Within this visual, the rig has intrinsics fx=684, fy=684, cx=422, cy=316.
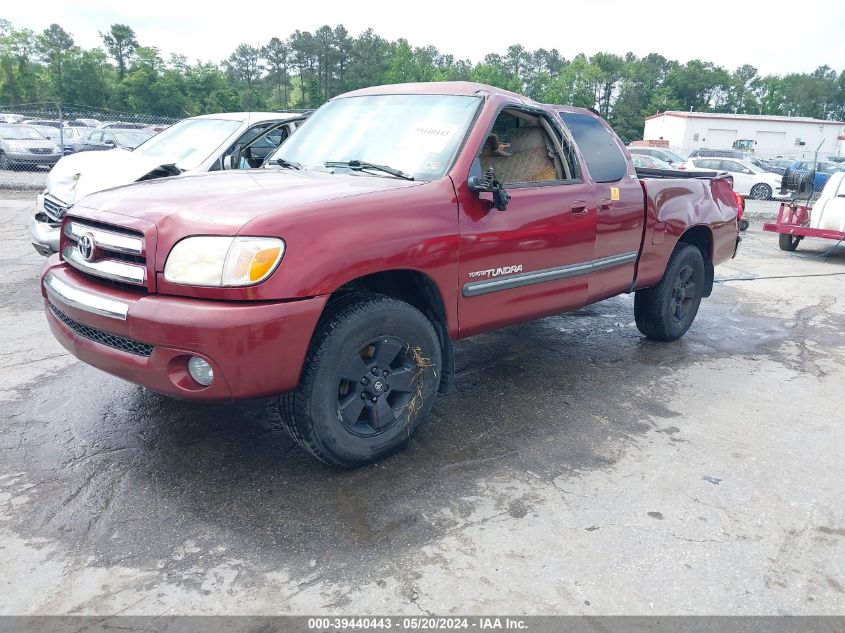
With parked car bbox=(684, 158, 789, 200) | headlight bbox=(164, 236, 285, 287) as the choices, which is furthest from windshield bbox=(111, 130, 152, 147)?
headlight bbox=(164, 236, 285, 287)

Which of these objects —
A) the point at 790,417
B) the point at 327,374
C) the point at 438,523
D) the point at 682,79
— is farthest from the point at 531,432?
Result: the point at 682,79

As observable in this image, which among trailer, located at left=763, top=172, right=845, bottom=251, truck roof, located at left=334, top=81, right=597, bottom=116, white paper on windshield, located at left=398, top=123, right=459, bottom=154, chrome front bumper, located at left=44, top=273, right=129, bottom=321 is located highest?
truck roof, located at left=334, top=81, right=597, bottom=116

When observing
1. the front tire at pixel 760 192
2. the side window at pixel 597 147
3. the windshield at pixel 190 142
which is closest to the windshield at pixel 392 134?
the side window at pixel 597 147

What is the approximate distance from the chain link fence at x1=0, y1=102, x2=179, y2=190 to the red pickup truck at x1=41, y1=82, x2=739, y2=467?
44.9 feet

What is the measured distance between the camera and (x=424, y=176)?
11.8 feet

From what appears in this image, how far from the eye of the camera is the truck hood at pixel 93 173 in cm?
661

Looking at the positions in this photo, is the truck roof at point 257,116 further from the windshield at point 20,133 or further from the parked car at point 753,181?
the parked car at point 753,181

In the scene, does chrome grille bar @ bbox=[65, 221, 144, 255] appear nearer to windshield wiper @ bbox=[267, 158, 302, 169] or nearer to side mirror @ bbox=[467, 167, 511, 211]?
windshield wiper @ bbox=[267, 158, 302, 169]

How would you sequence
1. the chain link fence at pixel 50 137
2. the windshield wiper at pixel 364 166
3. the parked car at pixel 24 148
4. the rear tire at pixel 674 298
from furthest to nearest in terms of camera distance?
1. the parked car at pixel 24 148
2. the chain link fence at pixel 50 137
3. the rear tire at pixel 674 298
4. the windshield wiper at pixel 364 166

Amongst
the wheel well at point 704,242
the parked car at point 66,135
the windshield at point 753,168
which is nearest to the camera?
the wheel well at point 704,242

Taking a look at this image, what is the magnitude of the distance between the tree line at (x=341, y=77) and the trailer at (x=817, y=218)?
42199 millimetres

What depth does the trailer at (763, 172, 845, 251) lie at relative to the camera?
10500 millimetres

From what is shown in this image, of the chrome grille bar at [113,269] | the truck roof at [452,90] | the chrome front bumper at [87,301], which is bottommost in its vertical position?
the chrome front bumper at [87,301]

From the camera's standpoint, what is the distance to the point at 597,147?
4.76 meters
